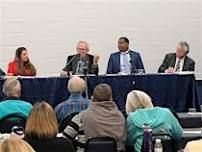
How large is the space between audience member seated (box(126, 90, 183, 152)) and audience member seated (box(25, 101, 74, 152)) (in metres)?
0.77

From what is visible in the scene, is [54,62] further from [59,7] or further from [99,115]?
[99,115]

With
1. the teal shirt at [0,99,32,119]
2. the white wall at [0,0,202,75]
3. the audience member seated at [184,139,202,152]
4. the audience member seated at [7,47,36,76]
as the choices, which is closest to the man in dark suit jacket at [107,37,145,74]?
the white wall at [0,0,202,75]

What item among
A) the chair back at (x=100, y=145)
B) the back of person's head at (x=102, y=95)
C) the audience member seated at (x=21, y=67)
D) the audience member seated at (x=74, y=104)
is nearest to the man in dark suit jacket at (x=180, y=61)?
the audience member seated at (x=21, y=67)

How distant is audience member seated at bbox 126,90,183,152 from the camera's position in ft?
13.9

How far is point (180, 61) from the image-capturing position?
332 inches

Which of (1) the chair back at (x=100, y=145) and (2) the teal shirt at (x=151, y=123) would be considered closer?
(1) the chair back at (x=100, y=145)

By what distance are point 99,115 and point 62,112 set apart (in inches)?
36.3

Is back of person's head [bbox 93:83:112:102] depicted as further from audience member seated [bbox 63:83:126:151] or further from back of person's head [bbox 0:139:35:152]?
back of person's head [bbox 0:139:35:152]

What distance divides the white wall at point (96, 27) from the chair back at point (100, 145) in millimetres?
5547

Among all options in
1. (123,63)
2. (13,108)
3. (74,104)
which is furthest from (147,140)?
(123,63)

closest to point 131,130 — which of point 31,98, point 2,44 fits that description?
point 31,98

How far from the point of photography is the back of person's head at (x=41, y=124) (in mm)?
3674

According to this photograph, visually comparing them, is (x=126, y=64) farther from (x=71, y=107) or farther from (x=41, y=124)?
(x=41, y=124)

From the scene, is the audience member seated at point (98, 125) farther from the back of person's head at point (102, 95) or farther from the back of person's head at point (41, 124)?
the back of person's head at point (41, 124)
